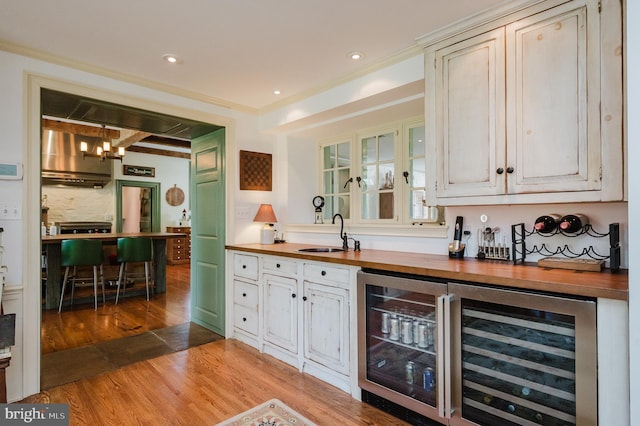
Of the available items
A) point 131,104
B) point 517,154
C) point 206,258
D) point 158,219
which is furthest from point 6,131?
point 158,219

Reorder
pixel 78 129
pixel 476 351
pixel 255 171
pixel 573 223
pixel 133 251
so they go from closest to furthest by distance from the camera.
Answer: pixel 476 351
pixel 573 223
pixel 255 171
pixel 133 251
pixel 78 129

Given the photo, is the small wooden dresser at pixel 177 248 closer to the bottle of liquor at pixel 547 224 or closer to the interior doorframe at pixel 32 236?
the interior doorframe at pixel 32 236

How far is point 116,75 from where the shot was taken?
2.85 m

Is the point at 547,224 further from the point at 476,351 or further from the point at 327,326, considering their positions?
the point at 327,326

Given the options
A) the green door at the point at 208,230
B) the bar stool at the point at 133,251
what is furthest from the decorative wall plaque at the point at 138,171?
the green door at the point at 208,230

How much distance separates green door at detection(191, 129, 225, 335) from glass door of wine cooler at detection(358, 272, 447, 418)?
1.85 meters

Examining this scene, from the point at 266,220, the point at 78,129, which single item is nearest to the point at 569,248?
the point at 266,220

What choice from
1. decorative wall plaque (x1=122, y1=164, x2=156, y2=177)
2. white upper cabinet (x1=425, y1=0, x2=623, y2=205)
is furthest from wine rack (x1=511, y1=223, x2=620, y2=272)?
decorative wall plaque (x1=122, y1=164, x2=156, y2=177)

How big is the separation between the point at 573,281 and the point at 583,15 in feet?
4.26

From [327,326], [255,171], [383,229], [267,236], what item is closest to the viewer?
[327,326]

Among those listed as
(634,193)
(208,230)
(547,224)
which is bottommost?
(208,230)

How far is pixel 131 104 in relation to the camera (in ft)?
9.73

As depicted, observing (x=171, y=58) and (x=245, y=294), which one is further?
(x=245, y=294)

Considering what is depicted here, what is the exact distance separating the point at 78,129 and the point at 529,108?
6.82 metres
